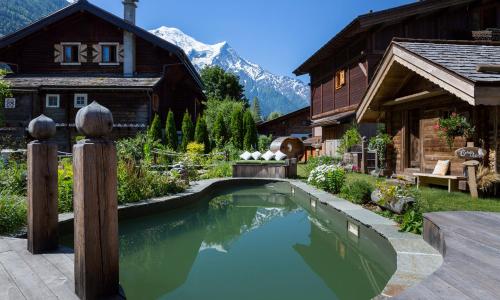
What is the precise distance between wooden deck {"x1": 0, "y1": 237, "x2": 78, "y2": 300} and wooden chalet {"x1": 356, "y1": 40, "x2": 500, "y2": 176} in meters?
7.12

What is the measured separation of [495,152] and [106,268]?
336 inches

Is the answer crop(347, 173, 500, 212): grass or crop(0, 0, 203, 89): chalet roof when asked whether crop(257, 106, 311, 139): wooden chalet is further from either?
crop(347, 173, 500, 212): grass

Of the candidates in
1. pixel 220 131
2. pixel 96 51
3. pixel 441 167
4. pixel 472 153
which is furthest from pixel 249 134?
pixel 472 153

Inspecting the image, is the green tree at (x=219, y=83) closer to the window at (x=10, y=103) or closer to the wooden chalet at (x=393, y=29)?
the wooden chalet at (x=393, y=29)

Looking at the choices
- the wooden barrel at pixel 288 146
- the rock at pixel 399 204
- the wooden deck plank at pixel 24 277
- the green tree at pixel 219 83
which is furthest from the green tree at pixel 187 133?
the green tree at pixel 219 83

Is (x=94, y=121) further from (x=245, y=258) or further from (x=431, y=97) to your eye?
(x=431, y=97)

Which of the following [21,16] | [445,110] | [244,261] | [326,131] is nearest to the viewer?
[244,261]

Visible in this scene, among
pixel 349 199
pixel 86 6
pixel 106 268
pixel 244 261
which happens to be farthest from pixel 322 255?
pixel 86 6

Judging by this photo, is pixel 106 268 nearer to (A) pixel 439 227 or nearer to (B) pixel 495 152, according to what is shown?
(A) pixel 439 227

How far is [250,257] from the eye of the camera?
5246 mm

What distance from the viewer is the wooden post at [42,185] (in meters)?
3.36

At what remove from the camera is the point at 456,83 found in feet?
23.0

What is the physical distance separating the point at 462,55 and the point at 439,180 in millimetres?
3127

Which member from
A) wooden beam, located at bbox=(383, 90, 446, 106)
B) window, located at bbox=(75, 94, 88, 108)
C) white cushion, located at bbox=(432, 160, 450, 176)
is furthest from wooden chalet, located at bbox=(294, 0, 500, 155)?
window, located at bbox=(75, 94, 88, 108)
